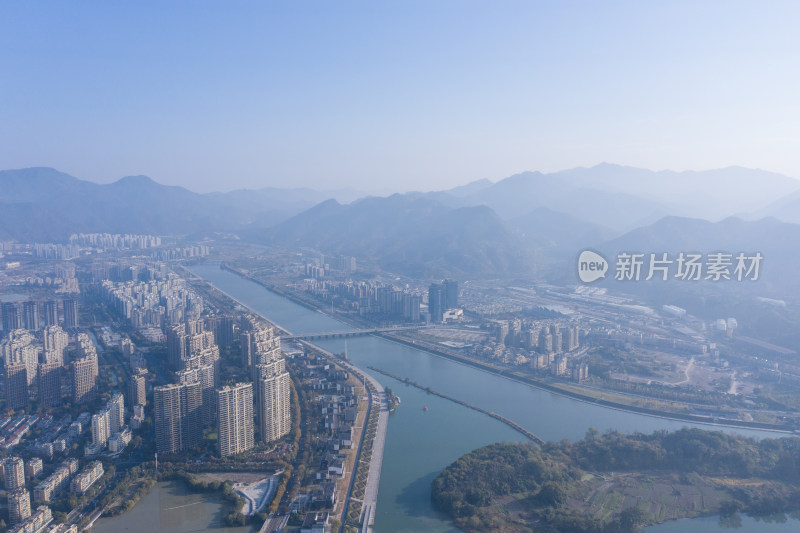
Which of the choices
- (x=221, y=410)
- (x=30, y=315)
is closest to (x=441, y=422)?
→ (x=221, y=410)

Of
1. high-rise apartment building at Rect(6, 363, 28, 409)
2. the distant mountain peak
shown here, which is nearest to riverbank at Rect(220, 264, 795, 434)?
high-rise apartment building at Rect(6, 363, 28, 409)

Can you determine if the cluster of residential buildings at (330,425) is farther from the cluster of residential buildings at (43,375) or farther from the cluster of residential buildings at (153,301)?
the cluster of residential buildings at (153,301)

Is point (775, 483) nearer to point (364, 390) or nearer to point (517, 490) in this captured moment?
point (517, 490)

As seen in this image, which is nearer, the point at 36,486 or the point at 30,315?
the point at 36,486

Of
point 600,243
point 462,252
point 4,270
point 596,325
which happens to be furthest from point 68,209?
point 596,325

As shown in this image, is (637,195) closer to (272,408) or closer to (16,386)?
(272,408)

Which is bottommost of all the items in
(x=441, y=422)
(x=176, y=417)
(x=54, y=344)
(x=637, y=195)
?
(x=441, y=422)
